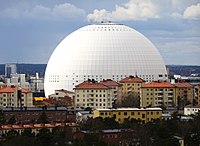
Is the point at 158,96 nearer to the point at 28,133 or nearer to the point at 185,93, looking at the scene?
the point at 185,93

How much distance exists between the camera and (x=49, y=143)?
38.8 meters

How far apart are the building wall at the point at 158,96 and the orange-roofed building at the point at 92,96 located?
2.60 m

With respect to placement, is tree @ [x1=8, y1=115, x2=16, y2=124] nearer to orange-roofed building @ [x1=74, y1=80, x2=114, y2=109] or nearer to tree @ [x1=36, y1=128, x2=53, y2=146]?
tree @ [x1=36, y1=128, x2=53, y2=146]

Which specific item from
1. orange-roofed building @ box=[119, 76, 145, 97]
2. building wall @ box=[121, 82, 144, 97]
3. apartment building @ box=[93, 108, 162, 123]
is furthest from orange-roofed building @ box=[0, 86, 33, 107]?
apartment building @ box=[93, 108, 162, 123]

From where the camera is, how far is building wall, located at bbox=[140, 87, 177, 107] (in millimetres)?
69438

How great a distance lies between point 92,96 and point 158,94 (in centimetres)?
509

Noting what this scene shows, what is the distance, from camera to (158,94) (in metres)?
70.5

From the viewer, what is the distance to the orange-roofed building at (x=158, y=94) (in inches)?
2739

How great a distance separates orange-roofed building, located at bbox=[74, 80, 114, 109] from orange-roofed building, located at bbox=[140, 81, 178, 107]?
2619 millimetres

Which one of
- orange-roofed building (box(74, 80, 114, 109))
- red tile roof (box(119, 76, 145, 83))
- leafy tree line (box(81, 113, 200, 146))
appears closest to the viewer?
leafy tree line (box(81, 113, 200, 146))

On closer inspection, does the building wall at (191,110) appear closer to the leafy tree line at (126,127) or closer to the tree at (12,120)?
the leafy tree line at (126,127)

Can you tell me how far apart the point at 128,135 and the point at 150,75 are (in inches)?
1653

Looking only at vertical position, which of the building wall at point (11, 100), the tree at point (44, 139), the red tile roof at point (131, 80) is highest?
the red tile roof at point (131, 80)

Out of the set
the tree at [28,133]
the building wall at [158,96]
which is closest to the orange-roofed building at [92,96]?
the building wall at [158,96]
